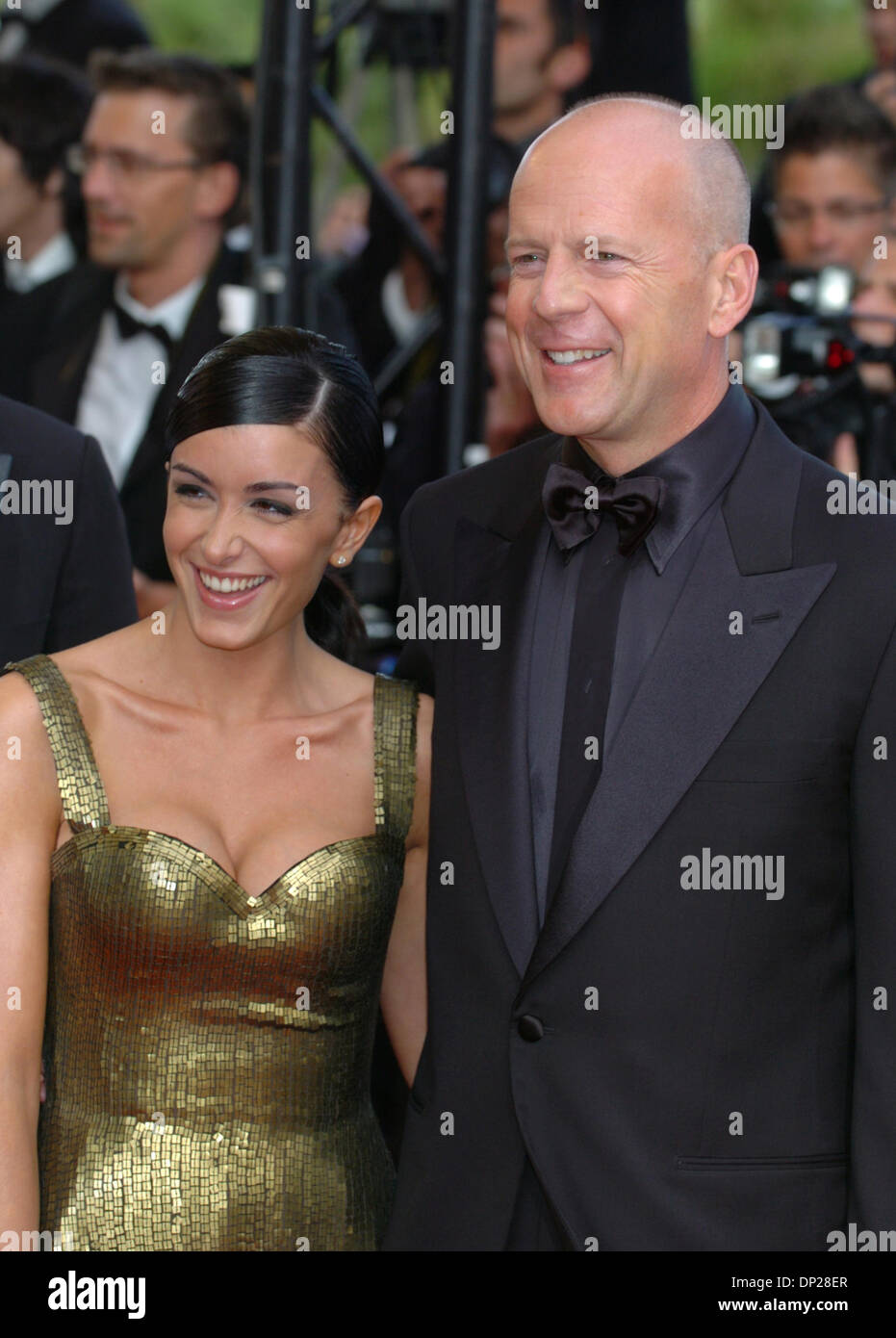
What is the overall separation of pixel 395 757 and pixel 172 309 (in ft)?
10.8

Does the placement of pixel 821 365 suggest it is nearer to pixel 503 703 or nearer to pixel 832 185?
pixel 832 185

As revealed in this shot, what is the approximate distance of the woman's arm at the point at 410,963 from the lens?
86.5 inches

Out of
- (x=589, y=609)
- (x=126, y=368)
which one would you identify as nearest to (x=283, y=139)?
(x=126, y=368)

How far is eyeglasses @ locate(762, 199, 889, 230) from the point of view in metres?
4.70

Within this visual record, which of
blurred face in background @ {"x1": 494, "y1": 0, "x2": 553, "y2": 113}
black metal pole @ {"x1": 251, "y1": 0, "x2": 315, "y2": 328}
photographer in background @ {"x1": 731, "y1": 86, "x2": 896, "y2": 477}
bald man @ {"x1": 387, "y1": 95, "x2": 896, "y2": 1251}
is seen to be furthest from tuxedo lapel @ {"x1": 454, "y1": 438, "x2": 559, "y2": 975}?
blurred face in background @ {"x1": 494, "y1": 0, "x2": 553, "y2": 113}

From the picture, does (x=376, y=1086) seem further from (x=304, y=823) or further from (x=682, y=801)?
(x=682, y=801)

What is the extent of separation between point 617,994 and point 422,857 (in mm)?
445

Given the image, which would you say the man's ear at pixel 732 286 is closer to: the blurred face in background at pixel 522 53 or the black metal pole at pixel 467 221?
the black metal pole at pixel 467 221

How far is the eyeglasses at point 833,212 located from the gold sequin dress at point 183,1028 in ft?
10.4

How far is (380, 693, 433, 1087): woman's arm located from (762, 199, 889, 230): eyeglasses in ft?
9.66

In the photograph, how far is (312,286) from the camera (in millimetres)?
4434

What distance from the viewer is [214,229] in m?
5.11

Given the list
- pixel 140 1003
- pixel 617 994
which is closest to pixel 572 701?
pixel 617 994

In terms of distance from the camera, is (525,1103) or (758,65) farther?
(758,65)
